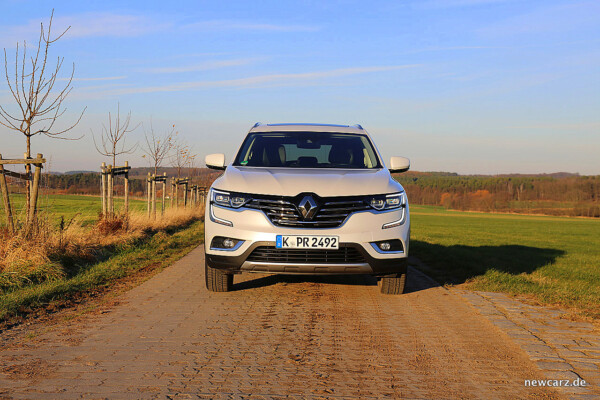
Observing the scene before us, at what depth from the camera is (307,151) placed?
775 centimetres

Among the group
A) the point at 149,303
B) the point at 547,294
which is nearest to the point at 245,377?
the point at 149,303

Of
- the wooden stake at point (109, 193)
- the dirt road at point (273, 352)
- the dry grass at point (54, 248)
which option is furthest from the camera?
the wooden stake at point (109, 193)

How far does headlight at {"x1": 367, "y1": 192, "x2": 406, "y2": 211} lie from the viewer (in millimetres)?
6336

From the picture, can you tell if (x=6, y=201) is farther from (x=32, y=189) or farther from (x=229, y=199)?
(x=229, y=199)

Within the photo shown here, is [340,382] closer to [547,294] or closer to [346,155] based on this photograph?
[346,155]

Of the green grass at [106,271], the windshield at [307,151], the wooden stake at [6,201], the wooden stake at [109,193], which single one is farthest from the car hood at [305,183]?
the wooden stake at [109,193]

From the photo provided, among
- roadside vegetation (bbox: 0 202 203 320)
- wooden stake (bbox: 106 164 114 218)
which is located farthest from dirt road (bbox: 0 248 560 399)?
wooden stake (bbox: 106 164 114 218)

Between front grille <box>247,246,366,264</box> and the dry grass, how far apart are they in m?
3.69

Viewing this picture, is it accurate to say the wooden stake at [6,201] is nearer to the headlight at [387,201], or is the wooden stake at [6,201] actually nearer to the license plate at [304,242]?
the license plate at [304,242]

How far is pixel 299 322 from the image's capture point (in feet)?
18.4

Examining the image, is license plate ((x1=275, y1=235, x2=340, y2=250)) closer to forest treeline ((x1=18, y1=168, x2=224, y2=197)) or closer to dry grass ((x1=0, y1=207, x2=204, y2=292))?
dry grass ((x1=0, y1=207, x2=204, y2=292))

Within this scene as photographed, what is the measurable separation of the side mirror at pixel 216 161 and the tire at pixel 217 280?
1.36 metres

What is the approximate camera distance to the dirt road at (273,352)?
3.65m

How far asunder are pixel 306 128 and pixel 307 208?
2363 millimetres
